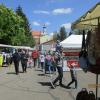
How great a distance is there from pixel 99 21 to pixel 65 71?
75.6 feet

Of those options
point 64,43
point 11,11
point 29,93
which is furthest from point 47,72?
point 11,11

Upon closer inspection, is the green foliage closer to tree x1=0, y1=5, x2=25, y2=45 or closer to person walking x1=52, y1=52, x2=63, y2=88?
tree x1=0, y1=5, x2=25, y2=45

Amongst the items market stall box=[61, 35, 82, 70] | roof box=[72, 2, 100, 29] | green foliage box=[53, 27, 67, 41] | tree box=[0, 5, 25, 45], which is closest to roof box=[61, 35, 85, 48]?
market stall box=[61, 35, 82, 70]

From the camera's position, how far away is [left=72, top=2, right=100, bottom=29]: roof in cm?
966

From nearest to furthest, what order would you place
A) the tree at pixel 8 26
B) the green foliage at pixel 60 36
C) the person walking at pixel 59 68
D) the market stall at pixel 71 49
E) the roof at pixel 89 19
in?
the roof at pixel 89 19, the person walking at pixel 59 68, the market stall at pixel 71 49, the tree at pixel 8 26, the green foliage at pixel 60 36

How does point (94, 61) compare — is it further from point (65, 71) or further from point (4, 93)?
point (65, 71)

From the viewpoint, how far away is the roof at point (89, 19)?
9.66 meters

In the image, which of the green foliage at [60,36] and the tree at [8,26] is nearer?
the tree at [8,26]

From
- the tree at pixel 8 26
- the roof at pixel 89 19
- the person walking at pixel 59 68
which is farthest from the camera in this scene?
the tree at pixel 8 26

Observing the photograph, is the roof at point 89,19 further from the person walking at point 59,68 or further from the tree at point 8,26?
the tree at point 8,26

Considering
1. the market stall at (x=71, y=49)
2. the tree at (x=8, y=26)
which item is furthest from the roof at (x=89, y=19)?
the tree at (x=8, y=26)

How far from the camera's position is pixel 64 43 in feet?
105

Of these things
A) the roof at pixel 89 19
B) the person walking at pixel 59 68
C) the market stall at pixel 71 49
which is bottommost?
the person walking at pixel 59 68

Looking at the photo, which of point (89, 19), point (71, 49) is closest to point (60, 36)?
point (71, 49)
